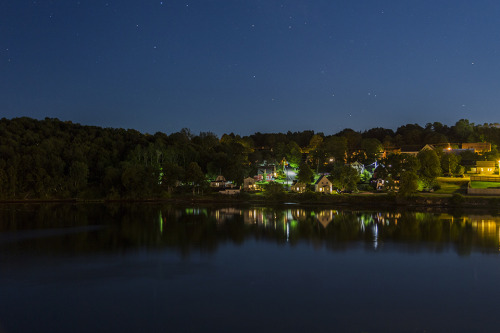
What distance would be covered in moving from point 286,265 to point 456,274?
489 centimetres

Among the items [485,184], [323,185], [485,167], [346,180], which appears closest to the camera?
[485,184]

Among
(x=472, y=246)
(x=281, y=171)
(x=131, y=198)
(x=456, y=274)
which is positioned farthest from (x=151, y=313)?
(x=281, y=171)

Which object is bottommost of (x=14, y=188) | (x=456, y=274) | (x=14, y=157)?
(x=456, y=274)

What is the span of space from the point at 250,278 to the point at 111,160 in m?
35.1

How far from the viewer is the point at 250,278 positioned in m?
10.4

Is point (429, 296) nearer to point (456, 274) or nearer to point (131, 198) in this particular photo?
point (456, 274)

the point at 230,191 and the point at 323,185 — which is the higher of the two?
the point at 323,185

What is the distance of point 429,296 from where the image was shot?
29.4ft

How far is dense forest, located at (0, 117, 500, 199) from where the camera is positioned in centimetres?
3497

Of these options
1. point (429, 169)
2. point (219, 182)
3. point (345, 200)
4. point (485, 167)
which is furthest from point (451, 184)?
point (219, 182)

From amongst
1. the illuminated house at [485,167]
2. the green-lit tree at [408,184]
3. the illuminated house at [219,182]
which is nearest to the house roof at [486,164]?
the illuminated house at [485,167]

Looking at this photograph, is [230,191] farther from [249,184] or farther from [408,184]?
[408,184]

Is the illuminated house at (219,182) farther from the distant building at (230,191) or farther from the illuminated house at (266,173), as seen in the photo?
the illuminated house at (266,173)

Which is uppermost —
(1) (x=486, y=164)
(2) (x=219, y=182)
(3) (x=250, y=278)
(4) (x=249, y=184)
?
(1) (x=486, y=164)
